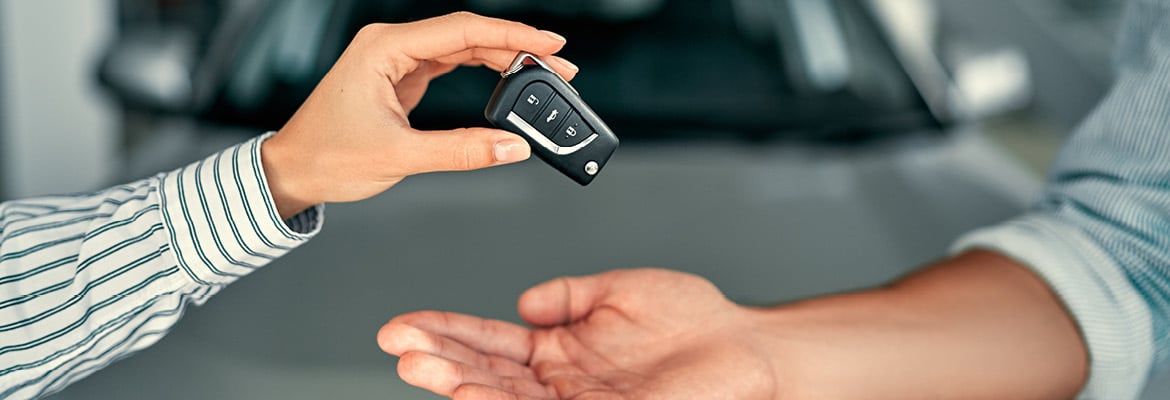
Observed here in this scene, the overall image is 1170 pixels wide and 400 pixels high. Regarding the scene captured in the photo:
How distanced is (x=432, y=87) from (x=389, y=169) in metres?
0.90

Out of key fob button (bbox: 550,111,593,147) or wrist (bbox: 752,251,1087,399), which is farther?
wrist (bbox: 752,251,1087,399)

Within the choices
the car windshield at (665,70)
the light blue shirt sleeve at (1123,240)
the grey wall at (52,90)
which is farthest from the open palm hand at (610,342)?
the grey wall at (52,90)

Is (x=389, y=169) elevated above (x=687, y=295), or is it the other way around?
(x=389, y=169)

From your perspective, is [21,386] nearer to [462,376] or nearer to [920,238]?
[462,376]

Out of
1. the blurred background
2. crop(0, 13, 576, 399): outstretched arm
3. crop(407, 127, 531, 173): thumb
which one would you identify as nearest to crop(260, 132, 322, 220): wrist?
crop(0, 13, 576, 399): outstretched arm

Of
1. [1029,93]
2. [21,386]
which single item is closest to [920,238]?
[1029,93]

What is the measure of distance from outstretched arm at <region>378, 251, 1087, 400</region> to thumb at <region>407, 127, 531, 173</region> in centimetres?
19

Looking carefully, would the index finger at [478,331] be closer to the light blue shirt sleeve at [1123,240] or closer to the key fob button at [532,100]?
the key fob button at [532,100]

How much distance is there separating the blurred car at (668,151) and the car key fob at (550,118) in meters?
0.47

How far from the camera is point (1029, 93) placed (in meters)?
1.95

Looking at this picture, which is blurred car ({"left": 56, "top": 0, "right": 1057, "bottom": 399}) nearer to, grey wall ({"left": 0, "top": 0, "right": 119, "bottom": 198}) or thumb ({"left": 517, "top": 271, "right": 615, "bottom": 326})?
thumb ({"left": 517, "top": 271, "right": 615, "bottom": 326})

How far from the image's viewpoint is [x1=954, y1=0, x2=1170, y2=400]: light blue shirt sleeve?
1.09m

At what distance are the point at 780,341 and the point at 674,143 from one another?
0.75 m

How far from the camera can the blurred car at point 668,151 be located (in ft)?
4.70
